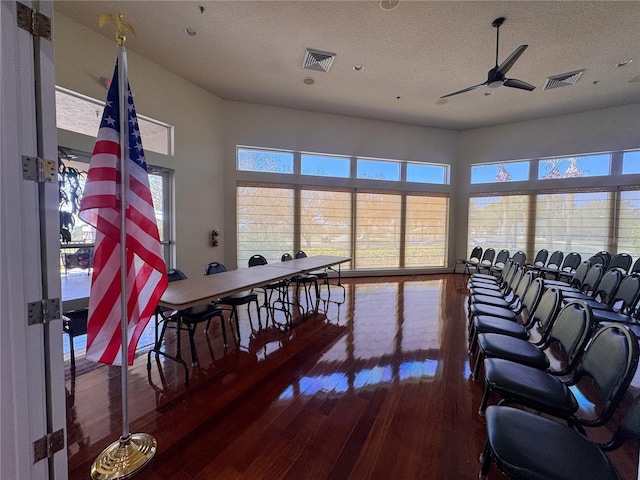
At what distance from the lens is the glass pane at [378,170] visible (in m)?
7.36

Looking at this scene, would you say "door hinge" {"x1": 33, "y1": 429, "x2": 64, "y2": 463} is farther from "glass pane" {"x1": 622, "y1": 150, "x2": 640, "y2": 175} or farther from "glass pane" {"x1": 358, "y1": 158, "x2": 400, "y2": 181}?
"glass pane" {"x1": 622, "y1": 150, "x2": 640, "y2": 175}

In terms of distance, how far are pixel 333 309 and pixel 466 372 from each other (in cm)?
232

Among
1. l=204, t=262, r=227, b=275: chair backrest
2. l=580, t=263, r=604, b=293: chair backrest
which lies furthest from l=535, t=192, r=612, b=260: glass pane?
l=204, t=262, r=227, b=275: chair backrest

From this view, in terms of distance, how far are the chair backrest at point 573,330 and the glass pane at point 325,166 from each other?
5.64 metres

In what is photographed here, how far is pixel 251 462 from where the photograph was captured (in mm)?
1644

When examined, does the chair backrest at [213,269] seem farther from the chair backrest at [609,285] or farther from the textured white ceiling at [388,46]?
the chair backrest at [609,285]

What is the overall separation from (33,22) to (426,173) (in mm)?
8012

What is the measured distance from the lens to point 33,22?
4.13ft

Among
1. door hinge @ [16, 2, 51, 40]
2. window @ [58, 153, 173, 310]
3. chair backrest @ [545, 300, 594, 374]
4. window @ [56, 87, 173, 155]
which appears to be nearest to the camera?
door hinge @ [16, 2, 51, 40]

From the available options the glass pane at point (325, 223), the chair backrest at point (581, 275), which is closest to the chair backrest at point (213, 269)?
the glass pane at point (325, 223)

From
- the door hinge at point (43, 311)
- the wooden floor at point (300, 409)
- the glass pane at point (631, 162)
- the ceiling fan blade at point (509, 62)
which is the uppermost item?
the ceiling fan blade at point (509, 62)

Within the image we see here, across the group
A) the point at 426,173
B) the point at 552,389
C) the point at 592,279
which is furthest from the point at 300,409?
the point at 426,173

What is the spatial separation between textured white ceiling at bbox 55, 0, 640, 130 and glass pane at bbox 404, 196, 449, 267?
8.75ft

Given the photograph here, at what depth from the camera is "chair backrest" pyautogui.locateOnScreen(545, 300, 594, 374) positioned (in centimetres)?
175
